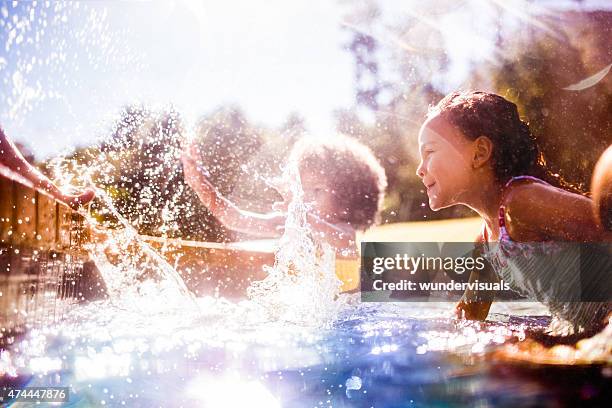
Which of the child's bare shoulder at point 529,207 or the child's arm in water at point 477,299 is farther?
the child's arm in water at point 477,299

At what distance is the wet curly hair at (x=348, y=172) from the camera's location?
2.12 metres

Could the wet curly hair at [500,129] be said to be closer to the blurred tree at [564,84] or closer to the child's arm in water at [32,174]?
the blurred tree at [564,84]

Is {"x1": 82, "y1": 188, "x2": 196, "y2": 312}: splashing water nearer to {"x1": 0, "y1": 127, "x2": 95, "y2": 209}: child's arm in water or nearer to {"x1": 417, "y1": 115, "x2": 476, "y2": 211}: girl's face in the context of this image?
{"x1": 0, "y1": 127, "x2": 95, "y2": 209}: child's arm in water

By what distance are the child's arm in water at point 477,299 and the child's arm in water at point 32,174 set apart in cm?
140

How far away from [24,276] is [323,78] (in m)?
1.27

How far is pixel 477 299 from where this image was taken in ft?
6.97

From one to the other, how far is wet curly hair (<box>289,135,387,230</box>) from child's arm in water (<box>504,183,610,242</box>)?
0.47 metres

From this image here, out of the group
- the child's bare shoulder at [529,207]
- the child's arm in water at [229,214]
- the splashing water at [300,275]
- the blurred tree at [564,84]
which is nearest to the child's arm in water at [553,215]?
the child's bare shoulder at [529,207]

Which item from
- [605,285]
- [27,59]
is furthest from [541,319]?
[27,59]

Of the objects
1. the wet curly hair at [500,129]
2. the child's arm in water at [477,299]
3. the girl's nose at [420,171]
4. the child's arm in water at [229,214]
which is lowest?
the child's arm in water at [477,299]

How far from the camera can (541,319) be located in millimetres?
2096

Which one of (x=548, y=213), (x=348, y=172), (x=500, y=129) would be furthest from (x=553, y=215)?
(x=348, y=172)

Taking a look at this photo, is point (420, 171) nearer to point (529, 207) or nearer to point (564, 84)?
point (529, 207)

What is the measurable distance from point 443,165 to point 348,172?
0.33m
